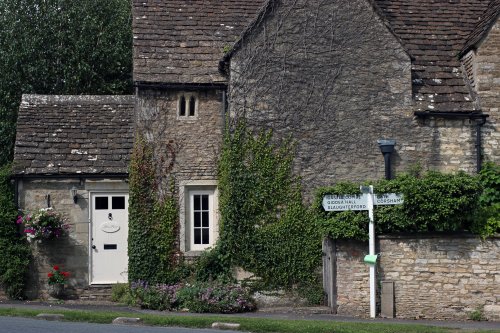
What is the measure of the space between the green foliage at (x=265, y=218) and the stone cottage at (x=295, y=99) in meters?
0.52

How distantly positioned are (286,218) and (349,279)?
2560 millimetres

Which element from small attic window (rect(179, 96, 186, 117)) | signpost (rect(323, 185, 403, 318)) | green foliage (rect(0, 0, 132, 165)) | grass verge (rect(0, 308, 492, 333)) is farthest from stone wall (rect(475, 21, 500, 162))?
green foliage (rect(0, 0, 132, 165))

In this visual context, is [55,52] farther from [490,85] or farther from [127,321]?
[127,321]

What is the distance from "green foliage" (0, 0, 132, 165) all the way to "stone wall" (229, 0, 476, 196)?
15249 millimetres

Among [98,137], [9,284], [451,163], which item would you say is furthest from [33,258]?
[451,163]

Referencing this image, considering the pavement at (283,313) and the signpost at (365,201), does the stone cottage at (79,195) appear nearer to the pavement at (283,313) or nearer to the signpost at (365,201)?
the pavement at (283,313)

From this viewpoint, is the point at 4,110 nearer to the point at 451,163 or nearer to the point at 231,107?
the point at 231,107

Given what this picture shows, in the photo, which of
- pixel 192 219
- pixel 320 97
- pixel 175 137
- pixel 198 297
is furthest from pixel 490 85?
pixel 198 297

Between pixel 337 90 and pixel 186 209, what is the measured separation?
4768 mm

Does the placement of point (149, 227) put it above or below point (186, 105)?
below

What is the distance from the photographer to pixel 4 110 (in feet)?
105

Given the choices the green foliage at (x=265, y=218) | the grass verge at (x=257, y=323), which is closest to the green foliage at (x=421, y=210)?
the green foliage at (x=265, y=218)

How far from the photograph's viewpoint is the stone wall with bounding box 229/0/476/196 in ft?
63.3

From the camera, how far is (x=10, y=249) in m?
20.4
